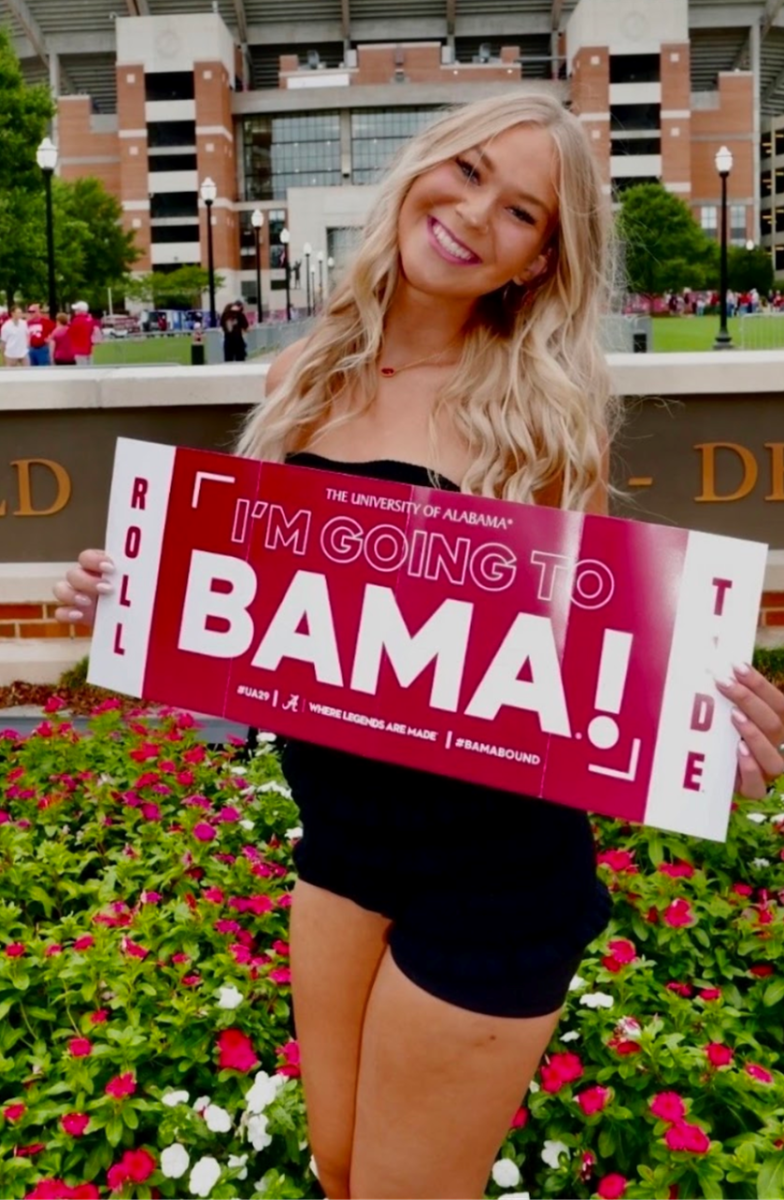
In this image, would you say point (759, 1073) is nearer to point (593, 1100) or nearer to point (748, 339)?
point (593, 1100)

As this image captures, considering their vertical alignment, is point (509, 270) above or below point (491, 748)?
above

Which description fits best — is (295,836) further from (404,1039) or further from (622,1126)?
(404,1039)

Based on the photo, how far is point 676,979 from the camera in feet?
11.5

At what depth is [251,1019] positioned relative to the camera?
3.21 meters

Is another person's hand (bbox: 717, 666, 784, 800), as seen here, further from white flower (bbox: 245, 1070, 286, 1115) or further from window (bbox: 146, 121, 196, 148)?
window (bbox: 146, 121, 196, 148)

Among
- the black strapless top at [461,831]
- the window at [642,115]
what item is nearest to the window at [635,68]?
the window at [642,115]

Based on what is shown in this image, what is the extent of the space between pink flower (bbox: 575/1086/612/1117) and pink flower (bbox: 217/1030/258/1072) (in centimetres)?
68

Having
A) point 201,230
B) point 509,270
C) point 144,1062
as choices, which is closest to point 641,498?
point 144,1062

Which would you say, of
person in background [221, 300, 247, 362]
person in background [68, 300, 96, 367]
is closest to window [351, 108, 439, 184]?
person in background [221, 300, 247, 362]

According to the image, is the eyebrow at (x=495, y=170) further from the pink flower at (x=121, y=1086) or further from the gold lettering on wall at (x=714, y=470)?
the gold lettering on wall at (x=714, y=470)

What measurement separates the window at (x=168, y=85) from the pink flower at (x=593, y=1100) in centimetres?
9286

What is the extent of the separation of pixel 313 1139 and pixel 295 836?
2116 millimetres

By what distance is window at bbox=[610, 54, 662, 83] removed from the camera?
8619cm

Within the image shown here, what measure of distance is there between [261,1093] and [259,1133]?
0.08m
